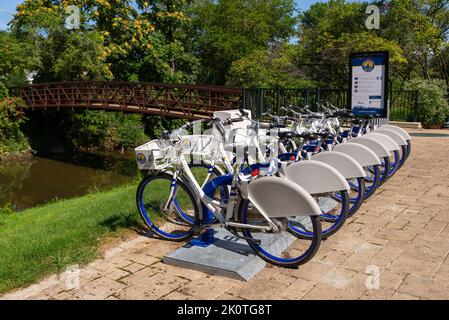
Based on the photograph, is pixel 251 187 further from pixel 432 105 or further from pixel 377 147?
pixel 432 105

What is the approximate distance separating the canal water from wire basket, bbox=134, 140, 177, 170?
351 inches

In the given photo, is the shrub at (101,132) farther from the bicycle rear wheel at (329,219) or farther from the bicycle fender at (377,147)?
the bicycle rear wheel at (329,219)

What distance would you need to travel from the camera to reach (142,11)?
2505 cm

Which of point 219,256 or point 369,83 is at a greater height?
point 369,83

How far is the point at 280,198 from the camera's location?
331 centimetres

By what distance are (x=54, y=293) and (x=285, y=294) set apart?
164 centimetres

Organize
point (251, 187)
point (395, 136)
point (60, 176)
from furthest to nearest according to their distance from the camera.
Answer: point (60, 176) < point (395, 136) < point (251, 187)

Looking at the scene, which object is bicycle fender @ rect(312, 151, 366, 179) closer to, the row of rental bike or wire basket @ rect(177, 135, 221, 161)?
the row of rental bike

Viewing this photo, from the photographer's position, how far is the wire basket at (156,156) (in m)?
3.88

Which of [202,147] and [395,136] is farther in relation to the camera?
[395,136]

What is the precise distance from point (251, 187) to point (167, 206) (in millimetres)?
1011

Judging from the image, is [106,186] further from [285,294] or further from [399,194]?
[285,294]

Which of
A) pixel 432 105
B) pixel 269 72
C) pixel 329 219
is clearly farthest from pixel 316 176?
pixel 269 72

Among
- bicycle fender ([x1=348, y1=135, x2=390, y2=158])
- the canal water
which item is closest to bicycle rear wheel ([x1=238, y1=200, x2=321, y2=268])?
bicycle fender ([x1=348, y1=135, x2=390, y2=158])
